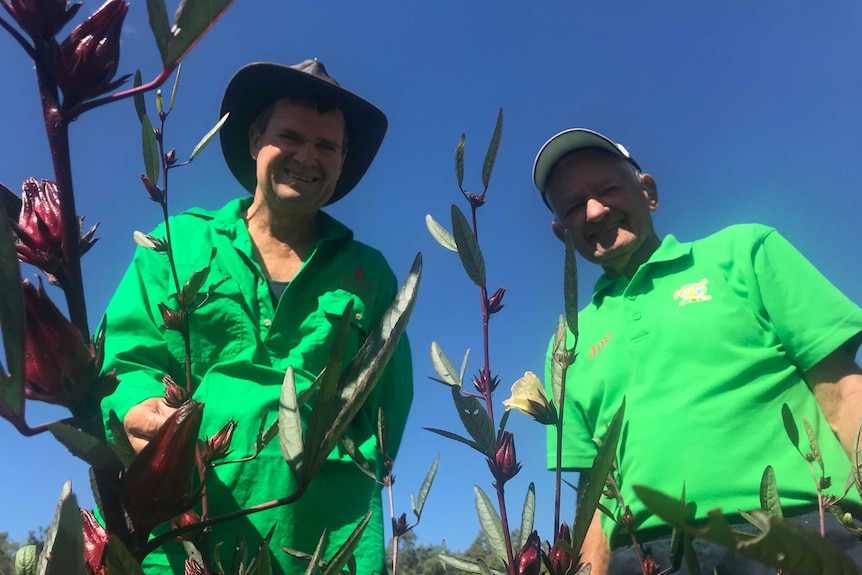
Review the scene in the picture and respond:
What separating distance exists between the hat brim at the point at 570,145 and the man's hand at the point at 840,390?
814 millimetres

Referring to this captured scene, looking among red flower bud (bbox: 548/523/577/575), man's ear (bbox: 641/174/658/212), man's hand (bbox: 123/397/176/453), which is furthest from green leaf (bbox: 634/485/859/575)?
man's ear (bbox: 641/174/658/212)

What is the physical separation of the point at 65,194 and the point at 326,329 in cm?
103

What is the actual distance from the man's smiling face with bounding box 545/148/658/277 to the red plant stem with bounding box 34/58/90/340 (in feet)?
4.97

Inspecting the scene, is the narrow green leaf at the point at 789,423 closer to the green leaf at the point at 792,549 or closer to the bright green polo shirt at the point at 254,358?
the green leaf at the point at 792,549

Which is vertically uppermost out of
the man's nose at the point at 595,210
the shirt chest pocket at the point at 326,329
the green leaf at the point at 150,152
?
the man's nose at the point at 595,210

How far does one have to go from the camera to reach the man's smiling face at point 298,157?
1463 millimetres

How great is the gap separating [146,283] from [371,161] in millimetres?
796

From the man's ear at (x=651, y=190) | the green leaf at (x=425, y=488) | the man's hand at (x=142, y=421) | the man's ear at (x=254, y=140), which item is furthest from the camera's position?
the man's ear at (x=651, y=190)

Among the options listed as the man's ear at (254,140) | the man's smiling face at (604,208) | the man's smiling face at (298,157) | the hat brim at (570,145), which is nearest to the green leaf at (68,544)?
the man's smiling face at (298,157)

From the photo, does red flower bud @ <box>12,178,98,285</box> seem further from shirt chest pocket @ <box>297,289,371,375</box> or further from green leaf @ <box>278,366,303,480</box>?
shirt chest pocket @ <box>297,289,371,375</box>

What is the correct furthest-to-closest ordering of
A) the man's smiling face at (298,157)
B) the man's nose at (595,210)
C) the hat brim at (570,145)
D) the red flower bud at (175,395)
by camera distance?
1. the hat brim at (570,145)
2. the man's nose at (595,210)
3. the man's smiling face at (298,157)
4. the red flower bud at (175,395)

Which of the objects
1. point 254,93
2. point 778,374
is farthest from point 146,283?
point 778,374

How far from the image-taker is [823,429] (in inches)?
50.0

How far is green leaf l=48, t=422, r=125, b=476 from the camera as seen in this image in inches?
10.9
